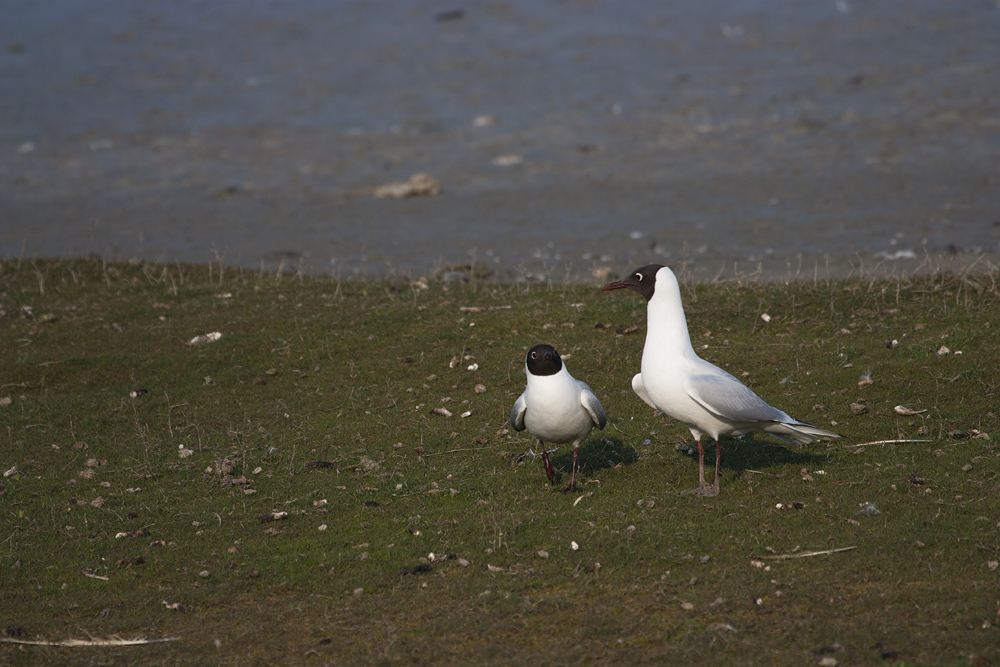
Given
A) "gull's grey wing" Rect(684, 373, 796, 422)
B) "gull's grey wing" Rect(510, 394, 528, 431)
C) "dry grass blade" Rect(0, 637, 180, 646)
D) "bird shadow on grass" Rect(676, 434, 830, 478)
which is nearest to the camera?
"dry grass blade" Rect(0, 637, 180, 646)

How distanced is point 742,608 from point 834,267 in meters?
11.3

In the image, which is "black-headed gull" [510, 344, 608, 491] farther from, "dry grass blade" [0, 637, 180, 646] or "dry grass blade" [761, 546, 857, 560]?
"dry grass blade" [0, 637, 180, 646]

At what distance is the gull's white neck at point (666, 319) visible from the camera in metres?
8.04

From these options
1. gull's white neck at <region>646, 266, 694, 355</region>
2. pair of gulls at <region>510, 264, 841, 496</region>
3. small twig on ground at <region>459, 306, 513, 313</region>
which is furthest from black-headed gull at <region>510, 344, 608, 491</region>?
small twig on ground at <region>459, 306, 513, 313</region>

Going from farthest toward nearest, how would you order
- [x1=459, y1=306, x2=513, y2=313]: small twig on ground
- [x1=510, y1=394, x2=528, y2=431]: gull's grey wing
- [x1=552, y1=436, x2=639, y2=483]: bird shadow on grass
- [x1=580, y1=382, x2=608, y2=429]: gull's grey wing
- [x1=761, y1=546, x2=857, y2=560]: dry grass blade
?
[x1=459, y1=306, x2=513, y2=313]: small twig on ground, [x1=552, y1=436, x2=639, y2=483]: bird shadow on grass, [x1=510, y1=394, x2=528, y2=431]: gull's grey wing, [x1=580, y1=382, x2=608, y2=429]: gull's grey wing, [x1=761, y1=546, x2=857, y2=560]: dry grass blade

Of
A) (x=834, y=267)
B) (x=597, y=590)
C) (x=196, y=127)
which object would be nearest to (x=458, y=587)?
(x=597, y=590)

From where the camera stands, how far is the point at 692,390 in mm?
7699

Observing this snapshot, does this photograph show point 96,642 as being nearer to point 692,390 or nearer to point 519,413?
point 519,413

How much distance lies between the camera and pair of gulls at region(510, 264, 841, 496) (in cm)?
771

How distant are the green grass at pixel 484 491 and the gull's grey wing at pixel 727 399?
65cm

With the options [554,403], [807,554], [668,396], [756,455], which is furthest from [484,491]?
[807,554]

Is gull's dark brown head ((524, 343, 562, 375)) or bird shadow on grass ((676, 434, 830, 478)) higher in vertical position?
gull's dark brown head ((524, 343, 562, 375))

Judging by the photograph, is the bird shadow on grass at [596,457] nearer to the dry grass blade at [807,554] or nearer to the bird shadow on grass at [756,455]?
the bird shadow on grass at [756,455]

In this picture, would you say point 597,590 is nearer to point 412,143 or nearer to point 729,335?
point 729,335
